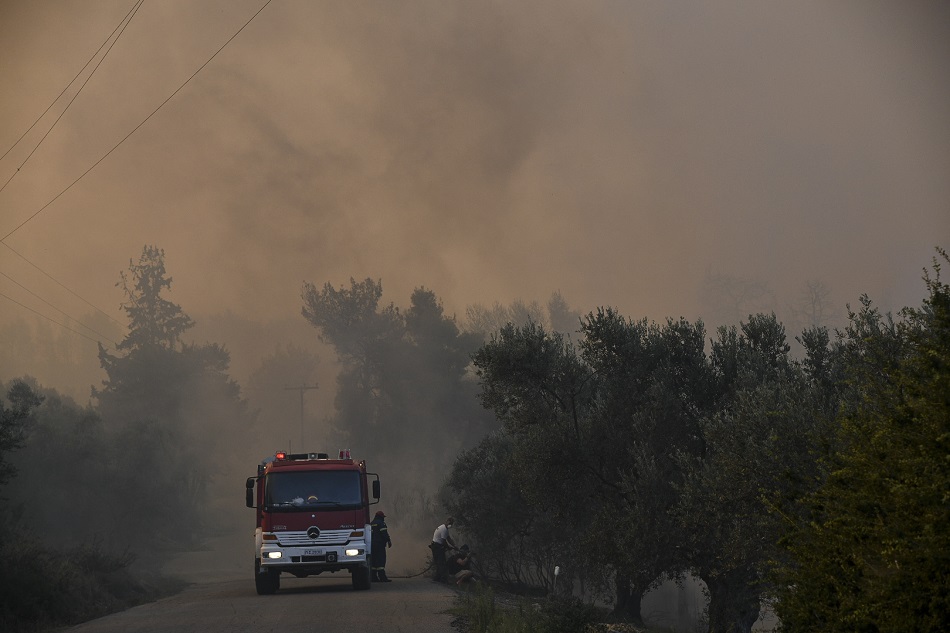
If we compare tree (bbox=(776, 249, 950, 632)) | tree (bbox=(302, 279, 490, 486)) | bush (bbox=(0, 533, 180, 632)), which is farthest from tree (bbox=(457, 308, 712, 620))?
tree (bbox=(302, 279, 490, 486))

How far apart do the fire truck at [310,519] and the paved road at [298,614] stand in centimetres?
80

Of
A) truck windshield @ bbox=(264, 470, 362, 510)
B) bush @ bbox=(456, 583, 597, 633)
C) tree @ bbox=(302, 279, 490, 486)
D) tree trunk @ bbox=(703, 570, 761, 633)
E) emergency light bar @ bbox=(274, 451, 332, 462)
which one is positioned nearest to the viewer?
bush @ bbox=(456, 583, 597, 633)

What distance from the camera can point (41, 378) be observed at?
194500 mm

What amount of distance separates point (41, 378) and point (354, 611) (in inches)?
7795

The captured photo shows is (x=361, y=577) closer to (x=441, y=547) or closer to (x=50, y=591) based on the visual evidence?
(x=441, y=547)

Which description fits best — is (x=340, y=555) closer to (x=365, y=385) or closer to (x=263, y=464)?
(x=263, y=464)

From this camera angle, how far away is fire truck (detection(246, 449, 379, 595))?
21.5 metres

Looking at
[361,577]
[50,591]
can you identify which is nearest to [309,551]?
[361,577]

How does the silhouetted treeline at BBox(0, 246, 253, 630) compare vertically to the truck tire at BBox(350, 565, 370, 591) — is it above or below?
above

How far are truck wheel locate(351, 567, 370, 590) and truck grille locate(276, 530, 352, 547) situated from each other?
1.37m

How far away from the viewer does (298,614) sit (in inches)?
674

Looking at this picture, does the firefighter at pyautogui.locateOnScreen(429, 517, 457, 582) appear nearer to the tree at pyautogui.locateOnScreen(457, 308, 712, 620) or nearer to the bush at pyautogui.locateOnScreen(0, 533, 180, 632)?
the tree at pyautogui.locateOnScreen(457, 308, 712, 620)

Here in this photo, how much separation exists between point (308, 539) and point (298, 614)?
4.44 metres

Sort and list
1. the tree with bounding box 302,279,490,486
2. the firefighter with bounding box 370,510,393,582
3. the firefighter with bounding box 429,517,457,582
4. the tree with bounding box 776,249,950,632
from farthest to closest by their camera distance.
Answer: the tree with bounding box 302,279,490,486
the firefighter with bounding box 429,517,457,582
the firefighter with bounding box 370,510,393,582
the tree with bounding box 776,249,950,632
